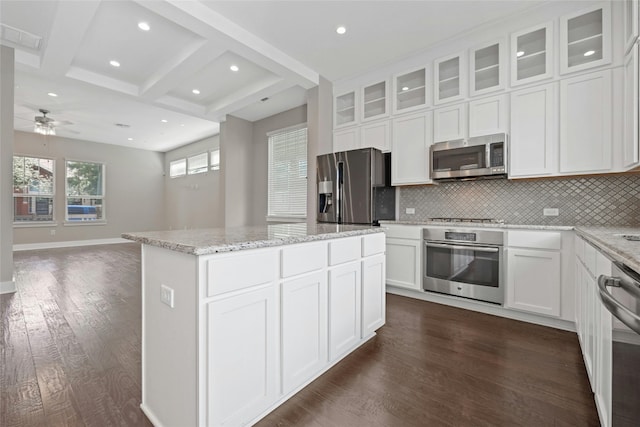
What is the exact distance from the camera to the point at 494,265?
9.25 feet

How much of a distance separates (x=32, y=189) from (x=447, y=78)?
10.2 meters

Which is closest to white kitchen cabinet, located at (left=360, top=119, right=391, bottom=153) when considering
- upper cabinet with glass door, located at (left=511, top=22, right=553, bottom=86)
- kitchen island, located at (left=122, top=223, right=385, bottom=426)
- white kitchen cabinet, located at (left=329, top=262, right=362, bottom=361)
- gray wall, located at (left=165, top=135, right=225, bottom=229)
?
upper cabinet with glass door, located at (left=511, top=22, right=553, bottom=86)

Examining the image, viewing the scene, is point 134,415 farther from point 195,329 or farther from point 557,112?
point 557,112

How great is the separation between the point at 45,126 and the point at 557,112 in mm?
8397

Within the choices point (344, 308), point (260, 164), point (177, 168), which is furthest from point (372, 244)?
point (177, 168)

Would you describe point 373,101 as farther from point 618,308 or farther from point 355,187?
point 618,308

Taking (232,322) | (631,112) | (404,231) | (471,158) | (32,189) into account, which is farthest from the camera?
(32,189)

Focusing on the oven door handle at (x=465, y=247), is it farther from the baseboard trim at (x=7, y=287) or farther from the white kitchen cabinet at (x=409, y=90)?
the baseboard trim at (x=7, y=287)

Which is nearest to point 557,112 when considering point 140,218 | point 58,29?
point 58,29

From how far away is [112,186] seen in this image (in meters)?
8.86

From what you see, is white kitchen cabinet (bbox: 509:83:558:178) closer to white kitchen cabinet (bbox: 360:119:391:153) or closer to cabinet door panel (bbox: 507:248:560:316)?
cabinet door panel (bbox: 507:248:560:316)

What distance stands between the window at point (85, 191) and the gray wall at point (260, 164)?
223 inches

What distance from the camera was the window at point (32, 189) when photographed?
24.3ft

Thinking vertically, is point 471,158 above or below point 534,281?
above
